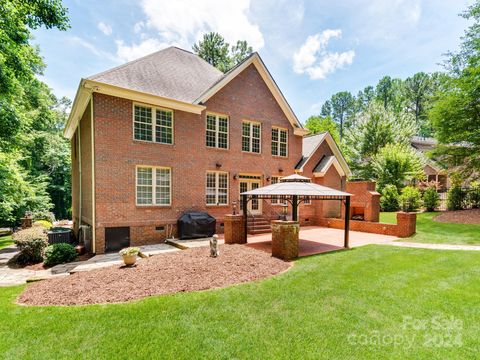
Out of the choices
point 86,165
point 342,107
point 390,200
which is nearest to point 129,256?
point 86,165

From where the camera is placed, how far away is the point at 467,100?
16.6 meters

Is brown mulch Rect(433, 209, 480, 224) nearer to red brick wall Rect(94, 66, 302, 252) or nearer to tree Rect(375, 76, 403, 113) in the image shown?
red brick wall Rect(94, 66, 302, 252)

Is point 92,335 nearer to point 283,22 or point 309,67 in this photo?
point 283,22

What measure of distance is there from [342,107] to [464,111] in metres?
45.6

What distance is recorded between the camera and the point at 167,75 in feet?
42.1

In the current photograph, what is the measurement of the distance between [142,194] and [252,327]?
8.63 metres

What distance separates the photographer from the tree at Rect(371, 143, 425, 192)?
22109 mm

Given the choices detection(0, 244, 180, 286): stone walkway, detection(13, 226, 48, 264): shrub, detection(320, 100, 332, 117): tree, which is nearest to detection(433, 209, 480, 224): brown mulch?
detection(0, 244, 180, 286): stone walkway

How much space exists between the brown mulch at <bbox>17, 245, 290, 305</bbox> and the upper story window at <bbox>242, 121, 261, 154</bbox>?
7868mm

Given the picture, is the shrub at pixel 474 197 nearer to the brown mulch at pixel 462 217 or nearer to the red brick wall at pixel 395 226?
the brown mulch at pixel 462 217

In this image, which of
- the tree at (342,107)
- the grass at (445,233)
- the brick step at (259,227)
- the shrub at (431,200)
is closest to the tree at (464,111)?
the shrub at (431,200)

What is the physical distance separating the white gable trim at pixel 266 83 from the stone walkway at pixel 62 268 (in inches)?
291

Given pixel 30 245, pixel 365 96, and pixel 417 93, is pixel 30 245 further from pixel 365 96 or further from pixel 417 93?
pixel 365 96

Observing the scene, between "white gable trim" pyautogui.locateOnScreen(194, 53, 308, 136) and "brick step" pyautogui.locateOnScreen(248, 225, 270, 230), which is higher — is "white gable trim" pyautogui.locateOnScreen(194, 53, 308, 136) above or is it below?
above
